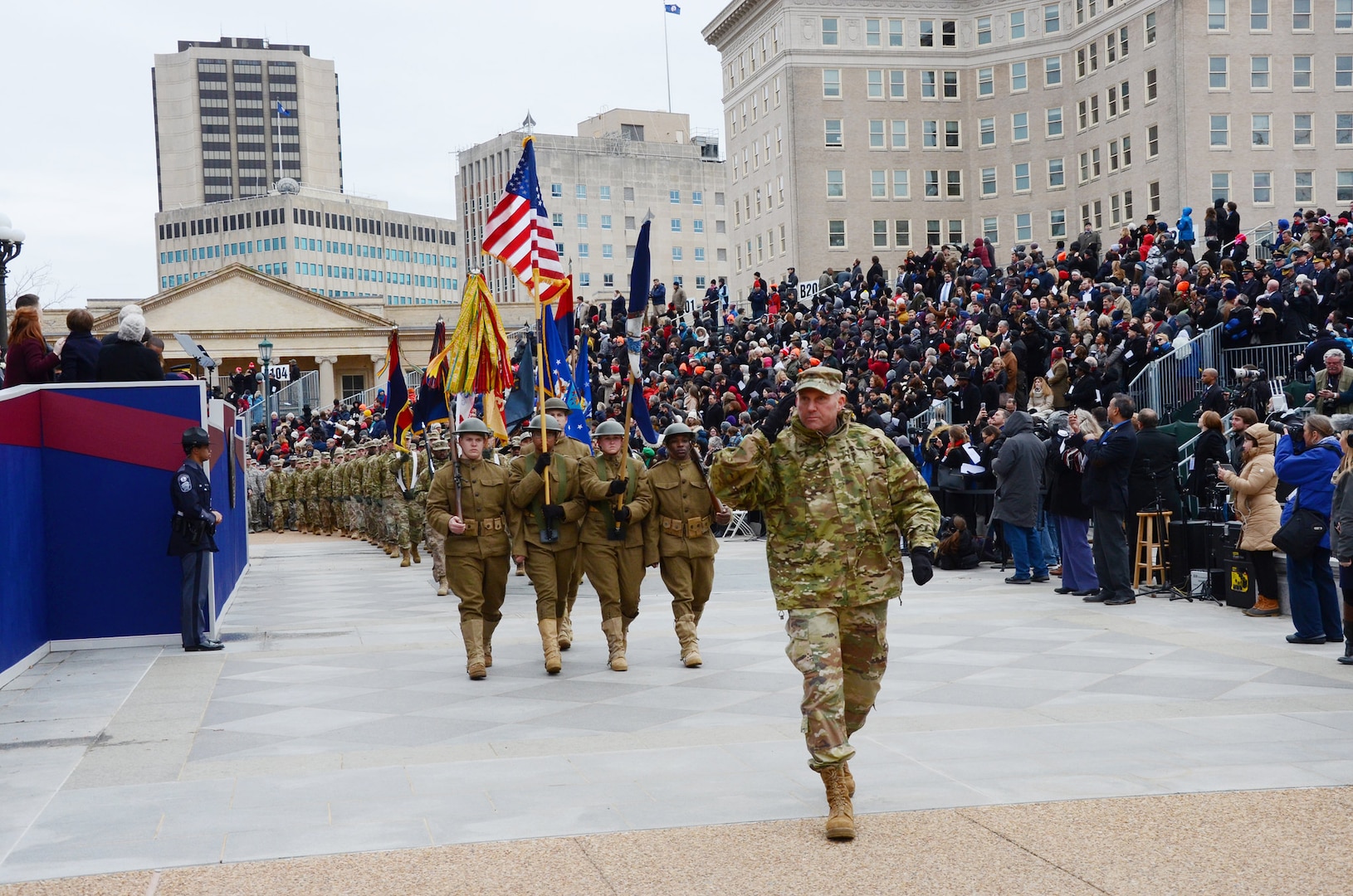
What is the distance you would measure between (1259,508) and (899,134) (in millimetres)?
63548

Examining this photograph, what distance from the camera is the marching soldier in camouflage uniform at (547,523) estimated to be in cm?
1109

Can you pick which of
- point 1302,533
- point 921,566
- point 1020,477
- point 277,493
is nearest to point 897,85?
point 277,493

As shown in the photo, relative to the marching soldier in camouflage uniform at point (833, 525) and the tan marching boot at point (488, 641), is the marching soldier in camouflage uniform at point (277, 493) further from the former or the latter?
the marching soldier in camouflage uniform at point (833, 525)

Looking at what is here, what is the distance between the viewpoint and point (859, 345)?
31.4m

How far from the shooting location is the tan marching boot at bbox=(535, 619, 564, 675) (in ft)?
36.0

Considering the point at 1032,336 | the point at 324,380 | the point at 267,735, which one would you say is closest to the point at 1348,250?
the point at 1032,336

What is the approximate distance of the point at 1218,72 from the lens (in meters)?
59.4

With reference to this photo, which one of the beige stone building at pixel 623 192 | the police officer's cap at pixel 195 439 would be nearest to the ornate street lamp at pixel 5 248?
the police officer's cap at pixel 195 439

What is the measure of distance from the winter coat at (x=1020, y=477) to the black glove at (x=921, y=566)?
10.3 metres

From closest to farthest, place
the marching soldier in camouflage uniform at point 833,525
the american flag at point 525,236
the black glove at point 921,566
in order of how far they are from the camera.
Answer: the black glove at point 921,566 < the marching soldier in camouflage uniform at point 833,525 < the american flag at point 525,236

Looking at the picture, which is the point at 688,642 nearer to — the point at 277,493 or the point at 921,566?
the point at 921,566

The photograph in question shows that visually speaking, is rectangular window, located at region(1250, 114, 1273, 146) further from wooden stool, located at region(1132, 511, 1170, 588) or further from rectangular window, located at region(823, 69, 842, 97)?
wooden stool, located at region(1132, 511, 1170, 588)

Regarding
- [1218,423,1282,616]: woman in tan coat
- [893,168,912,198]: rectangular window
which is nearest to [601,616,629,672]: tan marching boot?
[1218,423,1282,616]: woman in tan coat

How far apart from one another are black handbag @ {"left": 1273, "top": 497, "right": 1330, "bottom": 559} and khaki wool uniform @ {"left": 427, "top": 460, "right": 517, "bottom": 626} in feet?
20.6
